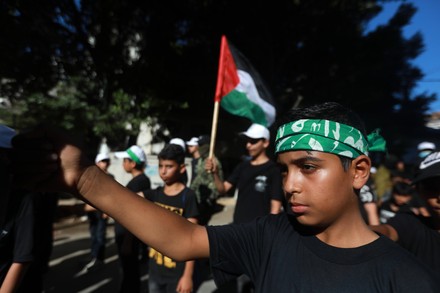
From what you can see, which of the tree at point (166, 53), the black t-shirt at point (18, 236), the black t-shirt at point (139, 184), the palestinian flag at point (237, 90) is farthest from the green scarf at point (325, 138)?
the tree at point (166, 53)

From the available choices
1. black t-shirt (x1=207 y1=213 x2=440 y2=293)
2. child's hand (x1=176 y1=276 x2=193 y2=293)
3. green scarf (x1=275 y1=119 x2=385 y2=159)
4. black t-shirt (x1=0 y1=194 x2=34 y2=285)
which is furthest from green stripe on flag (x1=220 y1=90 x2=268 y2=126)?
green scarf (x1=275 y1=119 x2=385 y2=159)

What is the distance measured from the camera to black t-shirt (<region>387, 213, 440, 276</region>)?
1.85m

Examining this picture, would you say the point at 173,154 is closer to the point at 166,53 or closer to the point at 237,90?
the point at 237,90

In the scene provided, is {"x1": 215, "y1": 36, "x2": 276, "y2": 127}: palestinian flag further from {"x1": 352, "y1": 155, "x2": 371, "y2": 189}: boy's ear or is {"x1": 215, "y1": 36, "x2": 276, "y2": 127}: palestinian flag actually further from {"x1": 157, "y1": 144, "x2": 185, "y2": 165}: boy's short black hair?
{"x1": 352, "y1": 155, "x2": 371, "y2": 189}: boy's ear

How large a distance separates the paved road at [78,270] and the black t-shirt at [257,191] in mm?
1553

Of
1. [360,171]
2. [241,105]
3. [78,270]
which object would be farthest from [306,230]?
[78,270]

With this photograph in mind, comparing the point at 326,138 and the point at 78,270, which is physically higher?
the point at 326,138

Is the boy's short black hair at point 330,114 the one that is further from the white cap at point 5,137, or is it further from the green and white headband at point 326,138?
the white cap at point 5,137

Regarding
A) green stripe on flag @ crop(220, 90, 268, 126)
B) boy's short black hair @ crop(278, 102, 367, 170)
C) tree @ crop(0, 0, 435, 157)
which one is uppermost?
tree @ crop(0, 0, 435, 157)

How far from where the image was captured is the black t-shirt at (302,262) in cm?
115

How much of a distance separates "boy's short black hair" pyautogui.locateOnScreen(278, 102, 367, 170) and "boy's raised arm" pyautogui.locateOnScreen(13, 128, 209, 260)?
65 cm

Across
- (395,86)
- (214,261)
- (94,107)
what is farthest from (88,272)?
(395,86)

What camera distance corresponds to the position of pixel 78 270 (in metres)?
5.37

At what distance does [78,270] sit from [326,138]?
5.29m
